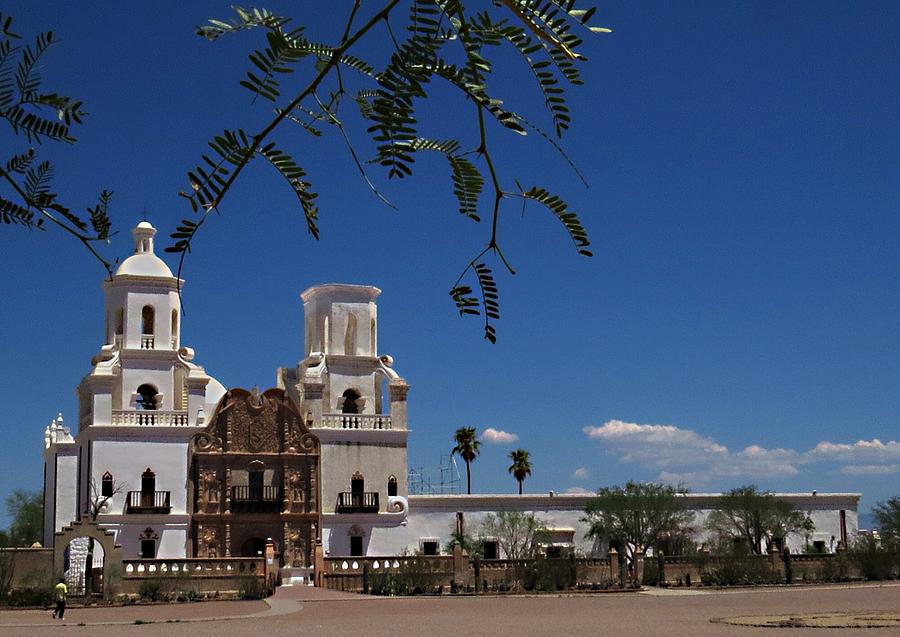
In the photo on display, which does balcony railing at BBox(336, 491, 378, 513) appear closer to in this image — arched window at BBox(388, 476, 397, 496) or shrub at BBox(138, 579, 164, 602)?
arched window at BBox(388, 476, 397, 496)

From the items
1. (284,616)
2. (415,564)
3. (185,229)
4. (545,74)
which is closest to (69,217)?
(185,229)

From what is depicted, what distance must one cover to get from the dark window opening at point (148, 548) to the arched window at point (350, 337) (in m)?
10.2

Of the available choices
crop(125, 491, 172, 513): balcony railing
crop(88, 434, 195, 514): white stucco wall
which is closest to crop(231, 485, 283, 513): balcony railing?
crop(88, 434, 195, 514): white stucco wall

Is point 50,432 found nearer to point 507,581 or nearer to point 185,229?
point 507,581

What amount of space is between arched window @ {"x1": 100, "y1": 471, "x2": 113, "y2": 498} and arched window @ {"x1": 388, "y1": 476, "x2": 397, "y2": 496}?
10152mm

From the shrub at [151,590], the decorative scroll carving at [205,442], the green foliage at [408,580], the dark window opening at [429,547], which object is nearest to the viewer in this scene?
the shrub at [151,590]

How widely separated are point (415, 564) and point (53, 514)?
13.3 metres

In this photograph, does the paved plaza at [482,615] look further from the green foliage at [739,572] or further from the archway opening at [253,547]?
the archway opening at [253,547]

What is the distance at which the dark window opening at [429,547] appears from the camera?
45.4 m

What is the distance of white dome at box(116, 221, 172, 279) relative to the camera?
42406mm

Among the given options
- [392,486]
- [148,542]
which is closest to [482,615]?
[392,486]

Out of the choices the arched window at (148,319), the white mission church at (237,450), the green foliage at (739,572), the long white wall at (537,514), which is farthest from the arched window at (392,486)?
the green foliage at (739,572)

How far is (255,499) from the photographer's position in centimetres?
4312

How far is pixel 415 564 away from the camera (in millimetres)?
38438
